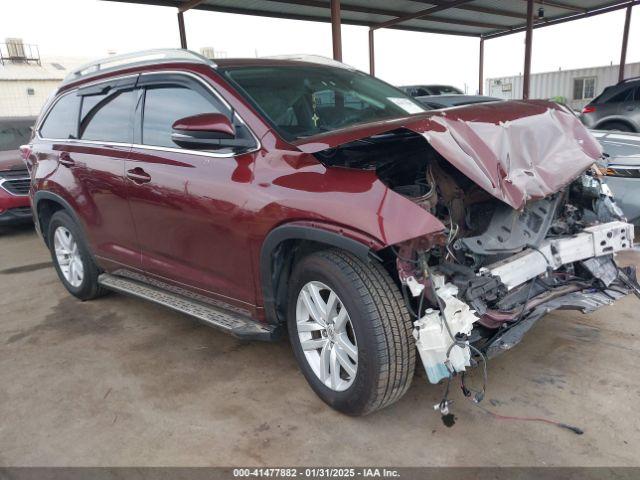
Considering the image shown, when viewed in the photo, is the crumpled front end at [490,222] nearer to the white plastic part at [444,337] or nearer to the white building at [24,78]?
the white plastic part at [444,337]

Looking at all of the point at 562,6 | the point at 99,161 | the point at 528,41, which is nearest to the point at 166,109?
the point at 99,161

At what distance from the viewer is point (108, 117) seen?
148 inches

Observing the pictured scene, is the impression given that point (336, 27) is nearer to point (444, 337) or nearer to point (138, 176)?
point (138, 176)

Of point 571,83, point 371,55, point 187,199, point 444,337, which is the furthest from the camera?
point 571,83

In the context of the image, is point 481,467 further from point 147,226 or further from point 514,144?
point 147,226

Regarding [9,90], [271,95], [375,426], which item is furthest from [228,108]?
[9,90]

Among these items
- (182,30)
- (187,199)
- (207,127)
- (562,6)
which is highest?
(562,6)

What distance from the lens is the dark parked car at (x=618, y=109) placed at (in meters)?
10.2

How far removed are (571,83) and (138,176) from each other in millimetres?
25633

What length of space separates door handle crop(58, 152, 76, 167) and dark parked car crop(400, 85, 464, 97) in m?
11.9

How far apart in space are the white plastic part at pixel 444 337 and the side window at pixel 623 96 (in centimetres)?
1024

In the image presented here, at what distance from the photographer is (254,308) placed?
291cm

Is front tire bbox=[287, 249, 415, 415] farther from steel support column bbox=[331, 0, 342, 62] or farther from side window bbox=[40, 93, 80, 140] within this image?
steel support column bbox=[331, 0, 342, 62]

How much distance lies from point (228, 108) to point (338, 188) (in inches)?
36.8
